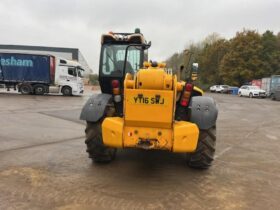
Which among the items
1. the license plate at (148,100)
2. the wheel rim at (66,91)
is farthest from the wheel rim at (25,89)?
the license plate at (148,100)

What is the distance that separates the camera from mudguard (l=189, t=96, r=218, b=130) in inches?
245

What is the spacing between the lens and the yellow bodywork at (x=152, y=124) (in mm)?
5691

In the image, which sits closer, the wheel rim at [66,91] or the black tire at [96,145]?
the black tire at [96,145]

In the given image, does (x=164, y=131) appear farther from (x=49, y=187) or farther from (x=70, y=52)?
(x=70, y=52)

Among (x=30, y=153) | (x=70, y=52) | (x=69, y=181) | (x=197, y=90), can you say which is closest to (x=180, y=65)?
(x=197, y=90)

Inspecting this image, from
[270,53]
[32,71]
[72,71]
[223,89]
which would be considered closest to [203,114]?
[72,71]

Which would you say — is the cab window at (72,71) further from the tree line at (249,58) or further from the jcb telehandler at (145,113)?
the tree line at (249,58)

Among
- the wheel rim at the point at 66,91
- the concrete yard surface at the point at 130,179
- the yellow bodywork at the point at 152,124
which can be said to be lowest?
the concrete yard surface at the point at 130,179

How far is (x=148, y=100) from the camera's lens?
5746mm

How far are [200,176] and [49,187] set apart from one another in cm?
255

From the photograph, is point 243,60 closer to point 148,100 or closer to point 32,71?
point 32,71

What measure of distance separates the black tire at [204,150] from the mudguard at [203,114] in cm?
21

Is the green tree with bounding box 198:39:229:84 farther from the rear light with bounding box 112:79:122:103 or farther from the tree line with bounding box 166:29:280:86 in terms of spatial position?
the rear light with bounding box 112:79:122:103

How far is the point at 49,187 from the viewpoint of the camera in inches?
217
